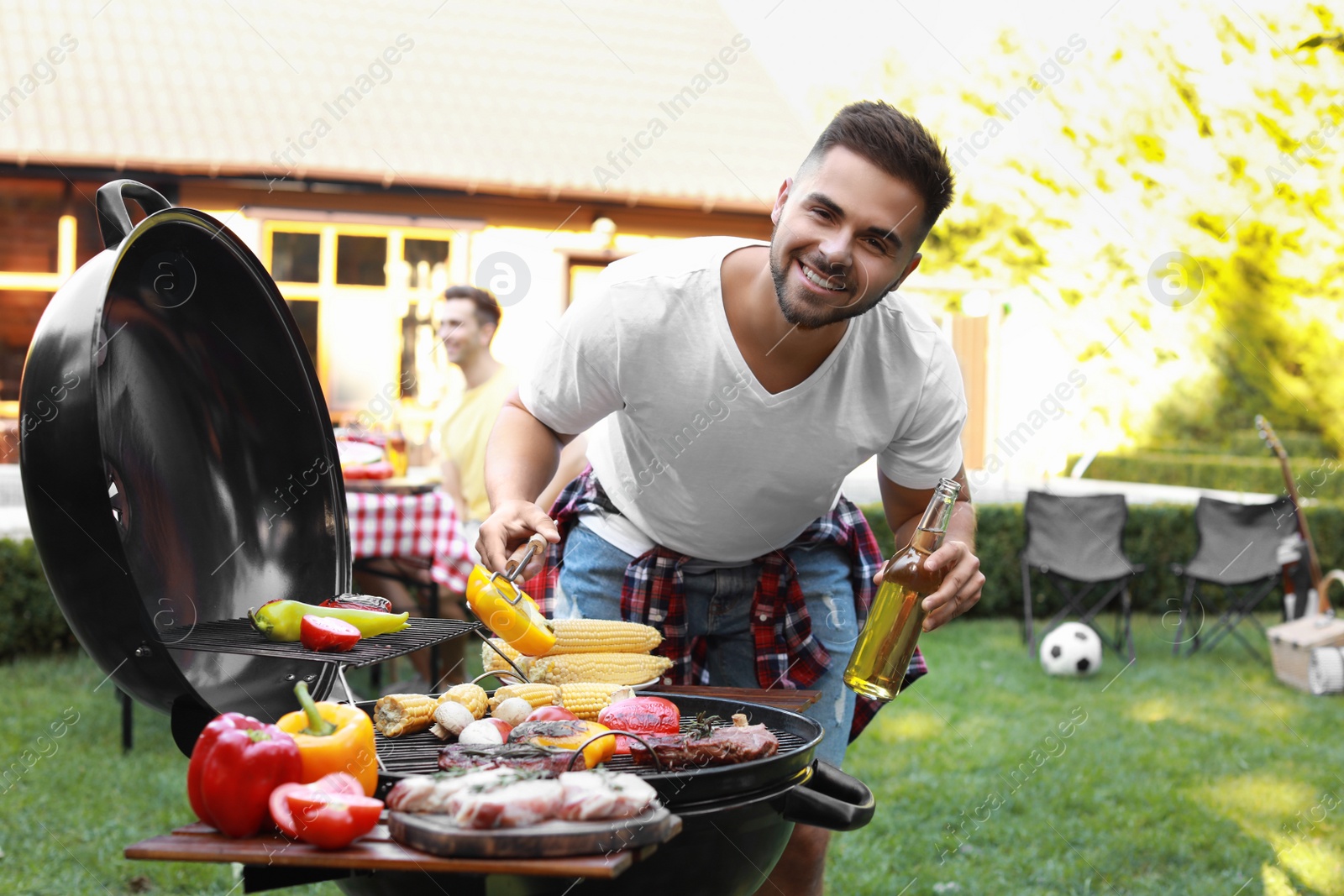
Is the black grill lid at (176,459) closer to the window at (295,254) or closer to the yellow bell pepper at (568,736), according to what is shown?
the yellow bell pepper at (568,736)

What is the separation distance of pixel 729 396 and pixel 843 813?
0.90 meters

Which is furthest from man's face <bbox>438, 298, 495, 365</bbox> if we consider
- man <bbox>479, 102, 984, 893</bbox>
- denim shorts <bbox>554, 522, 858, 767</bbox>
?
denim shorts <bbox>554, 522, 858, 767</bbox>

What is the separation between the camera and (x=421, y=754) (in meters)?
1.82

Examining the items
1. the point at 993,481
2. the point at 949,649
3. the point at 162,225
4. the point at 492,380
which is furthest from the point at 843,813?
the point at 993,481

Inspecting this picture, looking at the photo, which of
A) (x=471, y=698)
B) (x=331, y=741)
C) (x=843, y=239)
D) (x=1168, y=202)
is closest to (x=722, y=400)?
(x=843, y=239)

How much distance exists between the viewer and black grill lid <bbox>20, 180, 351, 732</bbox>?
4.60 ft

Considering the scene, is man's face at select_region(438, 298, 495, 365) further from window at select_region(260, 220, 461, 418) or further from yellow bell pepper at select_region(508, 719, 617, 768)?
window at select_region(260, 220, 461, 418)

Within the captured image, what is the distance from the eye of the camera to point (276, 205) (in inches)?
423

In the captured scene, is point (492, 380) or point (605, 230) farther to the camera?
point (605, 230)

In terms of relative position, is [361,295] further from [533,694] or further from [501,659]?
[533,694]

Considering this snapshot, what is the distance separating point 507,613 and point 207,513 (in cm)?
56

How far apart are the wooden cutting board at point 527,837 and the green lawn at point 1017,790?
283 cm

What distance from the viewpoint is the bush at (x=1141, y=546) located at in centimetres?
927

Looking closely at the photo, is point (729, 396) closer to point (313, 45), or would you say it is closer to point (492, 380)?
point (492, 380)
